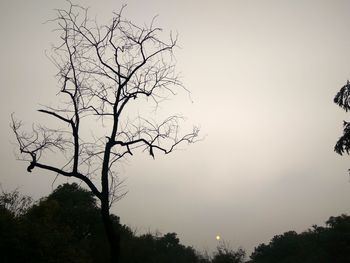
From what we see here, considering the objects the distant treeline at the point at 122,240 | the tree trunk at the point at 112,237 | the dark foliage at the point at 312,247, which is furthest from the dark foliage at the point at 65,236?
the dark foliage at the point at 312,247

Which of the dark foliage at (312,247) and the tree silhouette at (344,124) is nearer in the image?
the tree silhouette at (344,124)

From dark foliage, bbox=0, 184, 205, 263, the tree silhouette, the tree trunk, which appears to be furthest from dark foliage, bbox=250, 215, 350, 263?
the tree trunk

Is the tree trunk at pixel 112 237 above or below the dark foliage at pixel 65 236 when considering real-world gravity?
below

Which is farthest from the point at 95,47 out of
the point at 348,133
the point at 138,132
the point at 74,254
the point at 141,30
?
the point at 74,254

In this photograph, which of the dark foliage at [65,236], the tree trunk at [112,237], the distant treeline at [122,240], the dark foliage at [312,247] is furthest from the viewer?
the dark foliage at [312,247]

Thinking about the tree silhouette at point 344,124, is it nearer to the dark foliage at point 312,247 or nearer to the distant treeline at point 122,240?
the distant treeline at point 122,240

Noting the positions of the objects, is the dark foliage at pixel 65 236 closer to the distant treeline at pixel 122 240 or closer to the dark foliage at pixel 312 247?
the distant treeline at pixel 122 240

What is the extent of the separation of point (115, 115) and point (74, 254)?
54.8 ft

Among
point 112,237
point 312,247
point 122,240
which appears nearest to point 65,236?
point 112,237

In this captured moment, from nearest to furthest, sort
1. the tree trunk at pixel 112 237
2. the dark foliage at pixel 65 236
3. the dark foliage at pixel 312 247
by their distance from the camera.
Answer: the tree trunk at pixel 112 237
the dark foliage at pixel 65 236
the dark foliage at pixel 312 247

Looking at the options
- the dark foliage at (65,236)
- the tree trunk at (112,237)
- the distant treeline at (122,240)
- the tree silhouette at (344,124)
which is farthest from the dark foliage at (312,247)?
the tree trunk at (112,237)

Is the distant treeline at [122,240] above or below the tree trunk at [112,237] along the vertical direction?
above

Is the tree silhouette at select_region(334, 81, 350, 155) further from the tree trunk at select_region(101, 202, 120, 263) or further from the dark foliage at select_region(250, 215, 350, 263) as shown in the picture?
the dark foliage at select_region(250, 215, 350, 263)

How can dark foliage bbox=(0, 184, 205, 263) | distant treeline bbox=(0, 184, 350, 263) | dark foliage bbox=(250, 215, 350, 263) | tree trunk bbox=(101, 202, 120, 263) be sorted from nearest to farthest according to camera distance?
tree trunk bbox=(101, 202, 120, 263) → dark foliage bbox=(0, 184, 205, 263) → distant treeline bbox=(0, 184, 350, 263) → dark foliage bbox=(250, 215, 350, 263)
